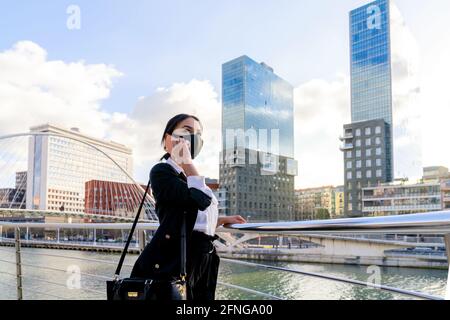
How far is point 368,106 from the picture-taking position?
241 feet

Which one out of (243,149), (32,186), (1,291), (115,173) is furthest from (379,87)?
(1,291)

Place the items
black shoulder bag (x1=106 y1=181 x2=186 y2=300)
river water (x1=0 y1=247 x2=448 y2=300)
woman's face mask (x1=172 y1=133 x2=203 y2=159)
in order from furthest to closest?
river water (x1=0 y1=247 x2=448 y2=300) < woman's face mask (x1=172 y1=133 x2=203 y2=159) < black shoulder bag (x1=106 y1=181 x2=186 y2=300)

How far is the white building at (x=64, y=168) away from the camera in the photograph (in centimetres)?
4347

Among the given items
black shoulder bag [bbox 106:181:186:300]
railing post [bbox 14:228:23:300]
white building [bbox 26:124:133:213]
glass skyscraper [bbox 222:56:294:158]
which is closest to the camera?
black shoulder bag [bbox 106:181:186:300]

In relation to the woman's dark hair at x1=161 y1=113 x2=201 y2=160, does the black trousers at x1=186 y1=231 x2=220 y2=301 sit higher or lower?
lower

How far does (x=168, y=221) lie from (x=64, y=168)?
49610mm

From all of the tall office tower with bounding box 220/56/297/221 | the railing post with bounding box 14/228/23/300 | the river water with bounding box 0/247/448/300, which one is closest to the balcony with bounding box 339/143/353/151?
the tall office tower with bounding box 220/56/297/221

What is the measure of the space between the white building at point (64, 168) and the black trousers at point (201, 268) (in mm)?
39569

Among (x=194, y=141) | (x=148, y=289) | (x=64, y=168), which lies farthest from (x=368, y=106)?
(x=148, y=289)

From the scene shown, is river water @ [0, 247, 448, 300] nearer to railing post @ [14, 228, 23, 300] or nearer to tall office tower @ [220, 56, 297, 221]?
railing post @ [14, 228, 23, 300]

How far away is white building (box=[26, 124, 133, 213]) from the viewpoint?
4347cm
